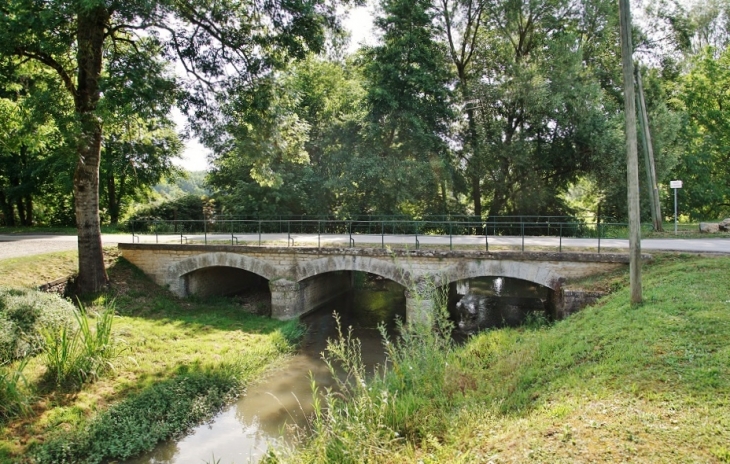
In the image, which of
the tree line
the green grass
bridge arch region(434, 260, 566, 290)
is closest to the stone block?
the tree line

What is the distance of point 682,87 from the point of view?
25656mm

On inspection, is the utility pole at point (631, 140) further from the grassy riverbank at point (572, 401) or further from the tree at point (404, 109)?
the tree at point (404, 109)

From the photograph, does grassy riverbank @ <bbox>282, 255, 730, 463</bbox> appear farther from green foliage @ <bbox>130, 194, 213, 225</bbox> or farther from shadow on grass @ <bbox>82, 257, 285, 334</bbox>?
green foliage @ <bbox>130, 194, 213, 225</bbox>

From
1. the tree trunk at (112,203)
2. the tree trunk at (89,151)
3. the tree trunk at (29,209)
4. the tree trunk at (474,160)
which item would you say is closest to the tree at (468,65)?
the tree trunk at (474,160)

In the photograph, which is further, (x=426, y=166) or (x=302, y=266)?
(x=426, y=166)

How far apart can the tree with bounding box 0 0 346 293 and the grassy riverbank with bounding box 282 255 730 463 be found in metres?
9.15

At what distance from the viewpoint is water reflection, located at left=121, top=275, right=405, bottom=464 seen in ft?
23.4

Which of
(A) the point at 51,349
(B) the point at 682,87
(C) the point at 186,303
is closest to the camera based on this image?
(A) the point at 51,349

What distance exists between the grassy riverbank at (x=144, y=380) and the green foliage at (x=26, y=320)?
1.23 feet

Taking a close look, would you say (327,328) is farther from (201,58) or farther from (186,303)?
(201,58)

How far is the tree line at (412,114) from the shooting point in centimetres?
1236

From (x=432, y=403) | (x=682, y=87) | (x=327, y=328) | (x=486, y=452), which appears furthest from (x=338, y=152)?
(x=682, y=87)

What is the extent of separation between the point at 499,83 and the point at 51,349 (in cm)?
2024

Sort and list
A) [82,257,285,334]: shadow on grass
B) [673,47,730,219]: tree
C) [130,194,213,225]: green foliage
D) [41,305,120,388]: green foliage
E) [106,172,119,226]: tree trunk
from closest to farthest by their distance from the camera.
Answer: [41,305,120,388]: green foliage < [82,257,285,334]: shadow on grass < [673,47,730,219]: tree < [130,194,213,225]: green foliage < [106,172,119,226]: tree trunk
